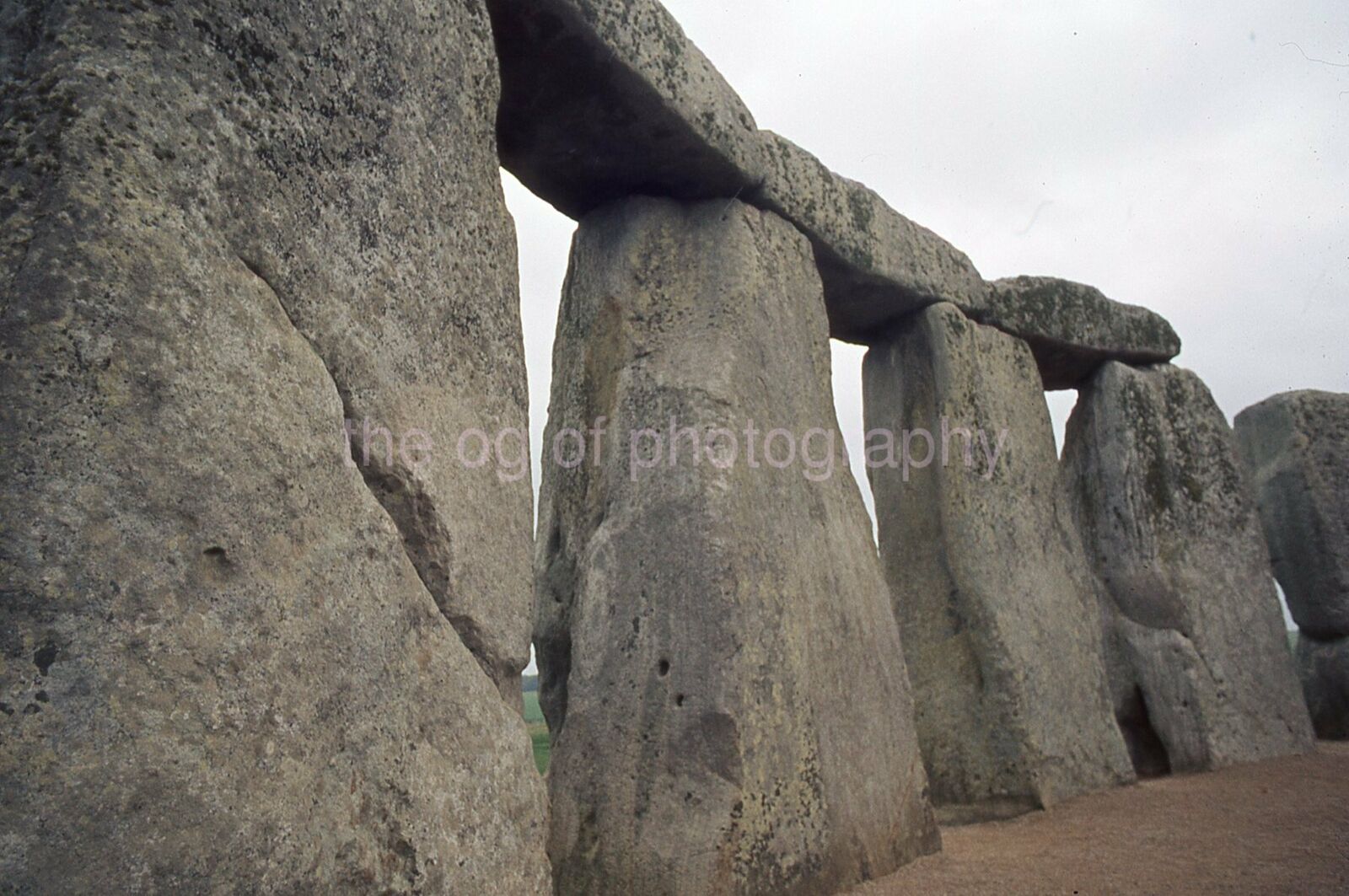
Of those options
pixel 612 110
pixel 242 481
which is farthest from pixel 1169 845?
pixel 242 481

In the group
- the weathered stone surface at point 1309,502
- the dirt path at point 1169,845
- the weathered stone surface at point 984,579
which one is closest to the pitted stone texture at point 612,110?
the weathered stone surface at point 984,579

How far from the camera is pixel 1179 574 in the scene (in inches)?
300

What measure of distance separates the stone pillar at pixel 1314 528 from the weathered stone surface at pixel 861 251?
13.2 ft

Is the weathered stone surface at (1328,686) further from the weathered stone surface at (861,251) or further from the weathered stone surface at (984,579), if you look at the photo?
the weathered stone surface at (861,251)

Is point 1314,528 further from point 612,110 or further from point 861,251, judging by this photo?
point 612,110

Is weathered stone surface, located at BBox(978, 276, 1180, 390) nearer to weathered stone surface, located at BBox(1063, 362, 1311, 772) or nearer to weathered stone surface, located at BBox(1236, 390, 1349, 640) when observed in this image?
weathered stone surface, located at BBox(1063, 362, 1311, 772)

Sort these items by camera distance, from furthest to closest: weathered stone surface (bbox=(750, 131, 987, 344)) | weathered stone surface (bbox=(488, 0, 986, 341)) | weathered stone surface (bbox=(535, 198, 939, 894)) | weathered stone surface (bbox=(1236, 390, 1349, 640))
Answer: weathered stone surface (bbox=(1236, 390, 1349, 640)), weathered stone surface (bbox=(750, 131, 987, 344)), weathered stone surface (bbox=(488, 0, 986, 341)), weathered stone surface (bbox=(535, 198, 939, 894))

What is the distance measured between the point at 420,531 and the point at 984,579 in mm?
4334

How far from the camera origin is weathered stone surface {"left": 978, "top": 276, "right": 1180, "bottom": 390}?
738cm

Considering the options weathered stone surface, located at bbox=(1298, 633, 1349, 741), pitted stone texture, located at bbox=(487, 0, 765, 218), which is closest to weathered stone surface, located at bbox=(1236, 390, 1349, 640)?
weathered stone surface, located at bbox=(1298, 633, 1349, 741)

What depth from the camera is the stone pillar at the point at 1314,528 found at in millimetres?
9055

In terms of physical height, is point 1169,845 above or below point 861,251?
below

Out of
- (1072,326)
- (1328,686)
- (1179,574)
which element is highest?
(1072,326)

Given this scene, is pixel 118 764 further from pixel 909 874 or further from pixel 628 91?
pixel 909 874
